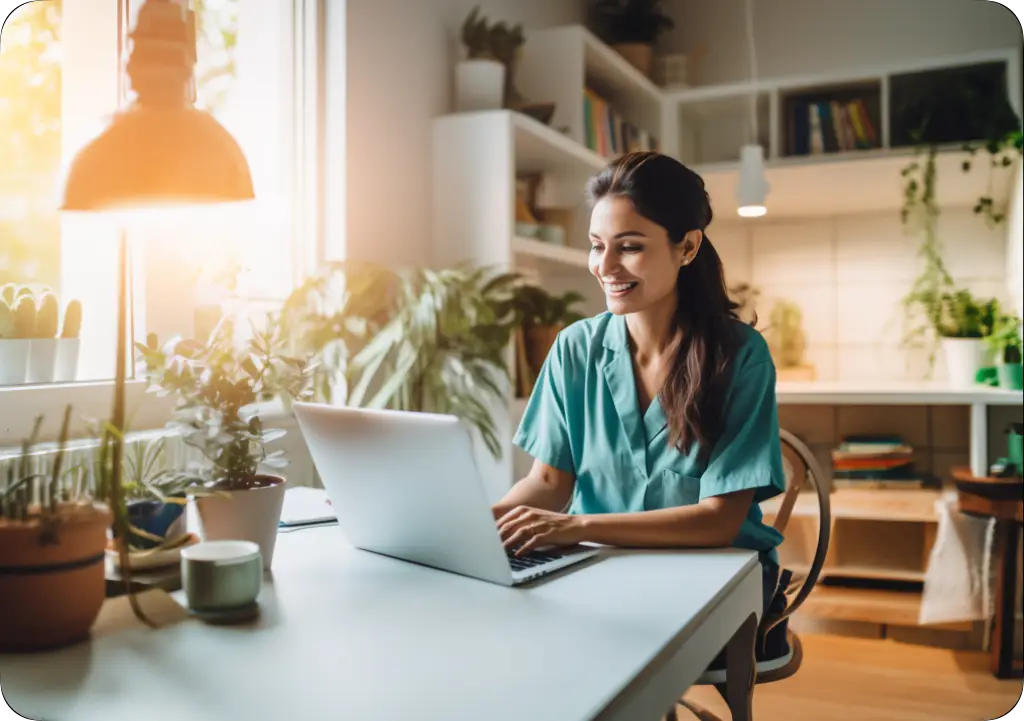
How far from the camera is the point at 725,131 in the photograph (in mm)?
4199

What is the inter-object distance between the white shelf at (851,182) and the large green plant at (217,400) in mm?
2732

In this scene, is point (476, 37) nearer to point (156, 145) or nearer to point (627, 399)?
point (627, 399)

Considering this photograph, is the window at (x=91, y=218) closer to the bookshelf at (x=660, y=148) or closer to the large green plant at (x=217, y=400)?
the large green plant at (x=217, y=400)

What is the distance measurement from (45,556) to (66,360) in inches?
39.6

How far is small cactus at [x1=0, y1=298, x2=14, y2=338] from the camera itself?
1533 millimetres

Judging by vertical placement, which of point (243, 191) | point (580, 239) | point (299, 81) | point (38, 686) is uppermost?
point (299, 81)

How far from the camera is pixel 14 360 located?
156 centimetres

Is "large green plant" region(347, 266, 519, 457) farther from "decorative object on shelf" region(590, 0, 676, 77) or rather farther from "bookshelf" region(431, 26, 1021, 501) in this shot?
"decorative object on shelf" region(590, 0, 676, 77)

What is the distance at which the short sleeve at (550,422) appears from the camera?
1.47 meters

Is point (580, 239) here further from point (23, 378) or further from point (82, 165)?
point (82, 165)

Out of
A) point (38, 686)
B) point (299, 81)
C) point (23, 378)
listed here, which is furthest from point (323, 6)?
point (38, 686)

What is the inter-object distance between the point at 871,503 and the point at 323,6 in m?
2.41

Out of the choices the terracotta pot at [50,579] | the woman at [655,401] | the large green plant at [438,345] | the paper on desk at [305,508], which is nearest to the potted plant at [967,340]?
the large green plant at [438,345]

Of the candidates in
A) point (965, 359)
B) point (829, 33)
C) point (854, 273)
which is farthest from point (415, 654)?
point (829, 33)
